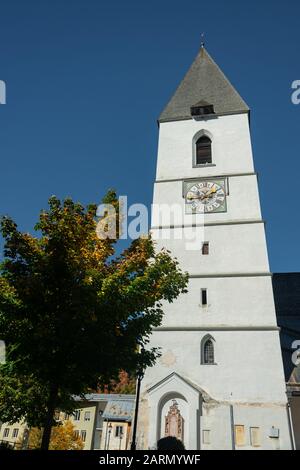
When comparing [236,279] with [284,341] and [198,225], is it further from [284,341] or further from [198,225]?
[284,341]

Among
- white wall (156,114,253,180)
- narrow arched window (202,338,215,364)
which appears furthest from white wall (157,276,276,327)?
white wall (156,114,253,180)

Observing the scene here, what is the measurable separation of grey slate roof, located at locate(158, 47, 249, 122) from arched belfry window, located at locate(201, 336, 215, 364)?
1508cm

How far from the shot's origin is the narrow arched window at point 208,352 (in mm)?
15962

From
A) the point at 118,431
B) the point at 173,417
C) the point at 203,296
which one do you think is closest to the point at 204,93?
the point at 203,296

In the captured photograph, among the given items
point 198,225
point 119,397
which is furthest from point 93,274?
point 119,397

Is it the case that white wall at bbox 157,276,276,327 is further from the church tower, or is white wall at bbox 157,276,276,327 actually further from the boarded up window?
the boarded up window

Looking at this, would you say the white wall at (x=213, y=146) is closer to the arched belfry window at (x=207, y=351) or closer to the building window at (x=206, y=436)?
the arched belfry window at (x=207, y=351)

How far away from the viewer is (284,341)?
63.9 feet

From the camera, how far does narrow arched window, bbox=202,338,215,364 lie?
52.4ft

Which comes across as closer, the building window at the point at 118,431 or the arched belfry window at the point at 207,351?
the arched belfry window at the point at 207,351

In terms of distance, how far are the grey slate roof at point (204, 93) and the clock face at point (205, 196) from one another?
6.33 m

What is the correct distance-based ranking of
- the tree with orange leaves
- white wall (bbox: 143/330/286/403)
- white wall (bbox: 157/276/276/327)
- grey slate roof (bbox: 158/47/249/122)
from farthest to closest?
grey slate roof (bbox: 158/47/249/122), white wall (bbox: 157/276/276/327), white wall (bbox: 143/330/286/403), the tree with orange leaves

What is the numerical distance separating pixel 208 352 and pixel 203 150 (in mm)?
12566

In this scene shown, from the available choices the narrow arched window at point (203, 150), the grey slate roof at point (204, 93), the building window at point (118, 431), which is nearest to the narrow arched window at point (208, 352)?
the narrow arched window at point (203, 150)
